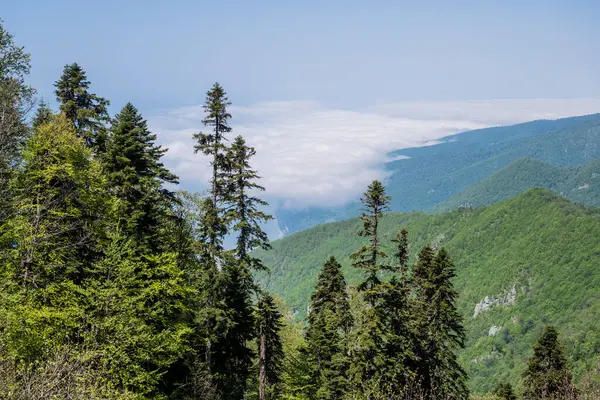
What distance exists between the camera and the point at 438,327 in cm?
3712

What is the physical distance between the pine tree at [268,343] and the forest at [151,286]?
0.23 metres

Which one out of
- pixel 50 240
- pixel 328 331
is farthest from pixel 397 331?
pixel 50 240

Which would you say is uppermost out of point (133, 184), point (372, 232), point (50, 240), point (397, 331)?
point (133, 184)

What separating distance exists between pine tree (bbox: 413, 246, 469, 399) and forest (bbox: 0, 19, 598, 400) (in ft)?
0.43

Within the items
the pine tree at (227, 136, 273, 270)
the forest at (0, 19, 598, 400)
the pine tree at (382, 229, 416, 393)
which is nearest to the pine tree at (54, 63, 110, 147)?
the forest at (0, 19, 598, 400)

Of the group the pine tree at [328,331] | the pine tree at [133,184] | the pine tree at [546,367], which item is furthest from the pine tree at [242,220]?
the pine tree at [546,367]

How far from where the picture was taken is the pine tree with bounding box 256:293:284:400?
3519 centimetres

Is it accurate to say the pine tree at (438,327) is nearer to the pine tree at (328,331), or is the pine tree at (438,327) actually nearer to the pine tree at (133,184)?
the pine tree at (328,331)

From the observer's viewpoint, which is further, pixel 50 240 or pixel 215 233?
pixel 215 233

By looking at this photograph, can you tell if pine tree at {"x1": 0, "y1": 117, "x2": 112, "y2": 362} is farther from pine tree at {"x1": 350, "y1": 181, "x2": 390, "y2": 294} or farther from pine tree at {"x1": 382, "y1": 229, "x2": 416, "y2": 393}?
pine tree at {"x1": 382, "y1": 229, "x2": 416, "y2": 393}

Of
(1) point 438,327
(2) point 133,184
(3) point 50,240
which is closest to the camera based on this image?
(3) point 50,240

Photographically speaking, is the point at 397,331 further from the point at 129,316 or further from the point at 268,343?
the point at 129,316

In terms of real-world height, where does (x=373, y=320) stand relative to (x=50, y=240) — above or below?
below

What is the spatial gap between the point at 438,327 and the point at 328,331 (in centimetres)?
857
